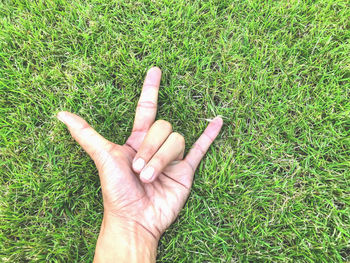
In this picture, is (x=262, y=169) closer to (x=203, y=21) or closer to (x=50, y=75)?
(x=203, y=21)

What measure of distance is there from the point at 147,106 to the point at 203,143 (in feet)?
1.91

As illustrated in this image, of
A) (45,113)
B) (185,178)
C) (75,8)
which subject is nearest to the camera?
(185,178)

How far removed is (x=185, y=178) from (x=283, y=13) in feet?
6.22

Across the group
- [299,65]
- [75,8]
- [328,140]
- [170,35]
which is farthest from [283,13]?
[75,8]

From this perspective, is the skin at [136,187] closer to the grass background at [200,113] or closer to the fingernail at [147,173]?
the fingernail at [147,173]

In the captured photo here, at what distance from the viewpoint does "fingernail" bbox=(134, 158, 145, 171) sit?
164cm

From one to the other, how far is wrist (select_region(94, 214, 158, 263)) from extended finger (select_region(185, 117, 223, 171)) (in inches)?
26.5

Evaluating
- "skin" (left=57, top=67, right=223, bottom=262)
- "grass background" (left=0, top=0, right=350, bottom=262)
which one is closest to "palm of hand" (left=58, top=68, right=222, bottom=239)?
"skin" (left=57, top=67, right=223, bottom=262)

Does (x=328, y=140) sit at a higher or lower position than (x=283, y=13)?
lower

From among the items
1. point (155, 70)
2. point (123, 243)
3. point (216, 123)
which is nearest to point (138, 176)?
point (123, 243)

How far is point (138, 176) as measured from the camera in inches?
73.5

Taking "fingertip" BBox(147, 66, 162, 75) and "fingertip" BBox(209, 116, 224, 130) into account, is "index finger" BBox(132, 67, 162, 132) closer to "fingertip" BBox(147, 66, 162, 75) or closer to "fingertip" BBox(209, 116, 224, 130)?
"fingertip" BBox(147, 66, 162, 75)

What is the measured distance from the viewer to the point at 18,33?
2.47 metres

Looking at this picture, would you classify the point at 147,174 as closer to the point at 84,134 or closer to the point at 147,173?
the point at 147,173
